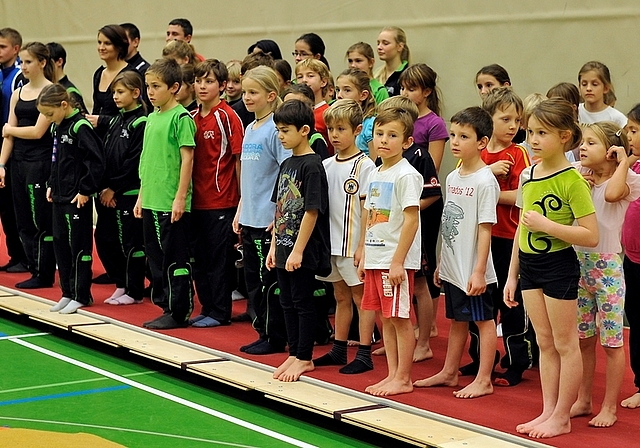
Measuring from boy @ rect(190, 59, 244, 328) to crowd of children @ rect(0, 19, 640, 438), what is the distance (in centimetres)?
1

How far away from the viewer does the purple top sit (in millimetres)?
6355

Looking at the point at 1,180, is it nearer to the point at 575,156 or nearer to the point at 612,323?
the point at 575,156

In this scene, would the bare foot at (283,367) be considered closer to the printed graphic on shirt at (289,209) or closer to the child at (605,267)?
the printed graphic on shirt at (289,209)

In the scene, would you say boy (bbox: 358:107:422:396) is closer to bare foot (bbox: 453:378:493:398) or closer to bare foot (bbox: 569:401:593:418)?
bare foot (bbox: 453:378:493:398)

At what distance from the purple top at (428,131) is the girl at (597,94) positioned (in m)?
1.02

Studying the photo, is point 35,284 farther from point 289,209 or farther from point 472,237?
point 472,237

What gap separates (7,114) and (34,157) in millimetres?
1018

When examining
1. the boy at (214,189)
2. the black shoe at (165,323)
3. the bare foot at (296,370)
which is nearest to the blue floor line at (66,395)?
the bare foot at (296,370)

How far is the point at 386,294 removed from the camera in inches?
200

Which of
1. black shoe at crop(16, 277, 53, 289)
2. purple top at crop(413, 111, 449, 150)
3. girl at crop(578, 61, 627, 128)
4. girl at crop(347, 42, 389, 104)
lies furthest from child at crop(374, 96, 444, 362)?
black shoe at crop(16, 277, 53, 289)

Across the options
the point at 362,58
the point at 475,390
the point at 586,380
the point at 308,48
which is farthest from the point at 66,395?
the point at 308,48

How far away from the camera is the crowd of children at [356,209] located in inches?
181

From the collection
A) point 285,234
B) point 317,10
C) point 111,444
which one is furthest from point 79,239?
point 317,10

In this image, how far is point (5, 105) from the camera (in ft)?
29.6
